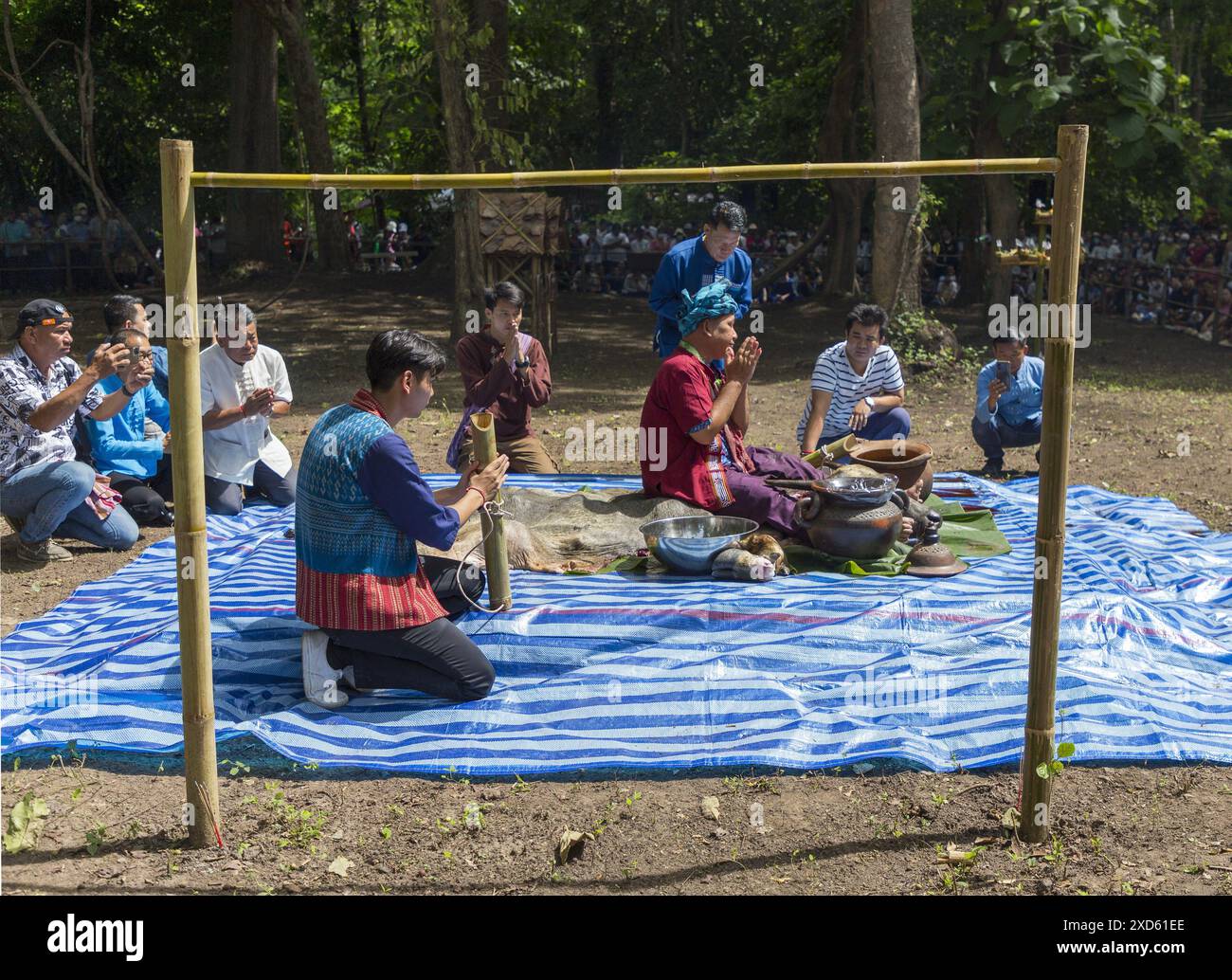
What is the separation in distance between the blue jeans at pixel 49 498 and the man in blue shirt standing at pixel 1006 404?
5.65 m

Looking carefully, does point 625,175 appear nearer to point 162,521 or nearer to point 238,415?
point 238,415

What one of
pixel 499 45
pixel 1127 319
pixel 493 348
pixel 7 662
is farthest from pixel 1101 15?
pixel 7 662

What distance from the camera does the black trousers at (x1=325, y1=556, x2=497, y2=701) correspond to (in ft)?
15.1

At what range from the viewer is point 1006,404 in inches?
345

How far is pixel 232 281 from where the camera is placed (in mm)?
19750

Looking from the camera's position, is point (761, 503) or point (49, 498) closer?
point (761, 503)

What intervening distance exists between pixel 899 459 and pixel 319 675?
3.34 m

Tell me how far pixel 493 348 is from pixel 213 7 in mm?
17223

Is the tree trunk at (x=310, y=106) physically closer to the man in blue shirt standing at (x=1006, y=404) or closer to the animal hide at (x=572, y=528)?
the man in blue shirt standing at (x=1006, y=404)

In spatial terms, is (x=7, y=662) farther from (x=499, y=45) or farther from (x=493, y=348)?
(x=499, y=45)

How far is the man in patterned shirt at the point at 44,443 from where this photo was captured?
636 cm

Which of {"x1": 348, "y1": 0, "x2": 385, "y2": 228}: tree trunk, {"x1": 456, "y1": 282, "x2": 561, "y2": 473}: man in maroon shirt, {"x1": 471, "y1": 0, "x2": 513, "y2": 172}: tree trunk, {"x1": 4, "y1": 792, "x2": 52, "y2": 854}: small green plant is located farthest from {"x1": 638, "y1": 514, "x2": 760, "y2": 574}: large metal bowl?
{"x1": 348, "y1": 0, "x2": 385, "y2": 228}: tree trunk

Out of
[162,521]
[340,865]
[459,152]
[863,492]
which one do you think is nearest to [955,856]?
[340,865]

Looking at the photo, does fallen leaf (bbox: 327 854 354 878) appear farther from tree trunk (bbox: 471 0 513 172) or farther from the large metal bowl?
tree trunk (bbox: 471 0 513 172)
